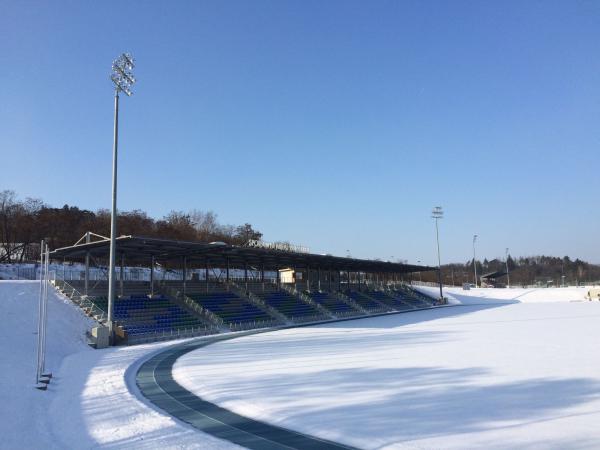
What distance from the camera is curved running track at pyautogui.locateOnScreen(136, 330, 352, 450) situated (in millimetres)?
8117

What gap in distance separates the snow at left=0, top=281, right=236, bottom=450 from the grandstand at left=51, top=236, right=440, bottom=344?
4.88 metres

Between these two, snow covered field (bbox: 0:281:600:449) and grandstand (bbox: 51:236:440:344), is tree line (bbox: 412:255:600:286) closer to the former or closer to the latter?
grandstand (bbox: 51:236:440:344)

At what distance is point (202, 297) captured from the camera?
37.8m

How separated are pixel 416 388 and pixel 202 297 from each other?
91.8 feet

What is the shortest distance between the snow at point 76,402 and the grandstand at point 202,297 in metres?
4.88

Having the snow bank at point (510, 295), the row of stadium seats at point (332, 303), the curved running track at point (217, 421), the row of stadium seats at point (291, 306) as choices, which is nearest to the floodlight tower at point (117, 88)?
the curved running track at point (217, 421)

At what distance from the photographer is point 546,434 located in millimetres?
8266

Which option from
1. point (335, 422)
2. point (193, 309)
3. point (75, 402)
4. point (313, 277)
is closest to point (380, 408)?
point (335, 422)

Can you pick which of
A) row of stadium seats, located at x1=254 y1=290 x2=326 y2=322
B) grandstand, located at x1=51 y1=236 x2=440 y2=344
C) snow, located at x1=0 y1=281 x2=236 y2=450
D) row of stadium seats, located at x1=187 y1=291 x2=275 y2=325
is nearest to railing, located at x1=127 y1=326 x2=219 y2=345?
grandstand, located at x1=51 y1=236 x2=440 y2=344

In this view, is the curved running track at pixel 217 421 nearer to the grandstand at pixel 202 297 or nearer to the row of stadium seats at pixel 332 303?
the grandstand at pixel 202 297

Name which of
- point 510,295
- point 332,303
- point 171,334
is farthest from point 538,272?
point 171,334

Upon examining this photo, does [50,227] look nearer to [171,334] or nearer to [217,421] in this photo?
[171,334]

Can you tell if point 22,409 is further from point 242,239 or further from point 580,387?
point 242,239

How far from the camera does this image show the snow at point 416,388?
27.9ft
